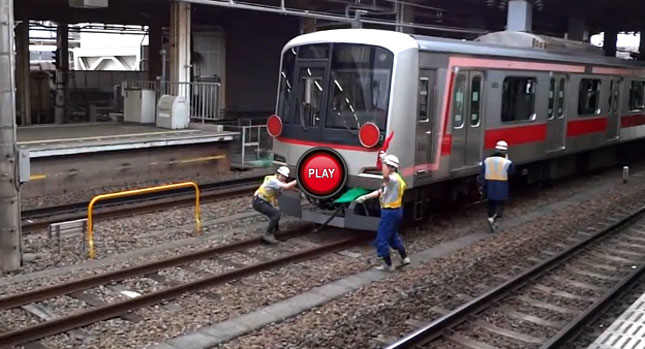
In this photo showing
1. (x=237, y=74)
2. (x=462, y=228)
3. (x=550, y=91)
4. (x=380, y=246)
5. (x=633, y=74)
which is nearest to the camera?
(x=380, y=246)

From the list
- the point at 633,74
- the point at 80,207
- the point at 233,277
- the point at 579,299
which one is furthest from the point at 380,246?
the point at 633,74

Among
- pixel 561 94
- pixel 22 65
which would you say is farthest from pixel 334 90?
pixel 22 65

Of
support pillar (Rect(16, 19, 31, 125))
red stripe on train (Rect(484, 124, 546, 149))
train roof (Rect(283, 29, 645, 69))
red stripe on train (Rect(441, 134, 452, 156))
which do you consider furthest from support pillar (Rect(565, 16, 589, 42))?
support pillar (Rect(16, 19, 31, 125))

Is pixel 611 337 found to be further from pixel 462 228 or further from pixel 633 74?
pixel 633 74

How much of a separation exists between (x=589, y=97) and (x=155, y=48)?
17.3m

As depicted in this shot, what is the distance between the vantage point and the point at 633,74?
19469 millimetres

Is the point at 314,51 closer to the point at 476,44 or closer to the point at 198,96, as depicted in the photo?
the point at 476,44

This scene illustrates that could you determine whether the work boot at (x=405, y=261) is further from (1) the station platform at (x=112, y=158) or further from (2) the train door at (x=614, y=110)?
(2) the train door at (x=614, y=110)

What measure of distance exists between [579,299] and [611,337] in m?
1.52

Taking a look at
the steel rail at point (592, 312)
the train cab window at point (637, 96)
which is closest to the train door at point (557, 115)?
the train cab window at point (637, 96)

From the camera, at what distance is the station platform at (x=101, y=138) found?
45.3 ft

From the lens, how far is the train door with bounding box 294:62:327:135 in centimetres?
1064

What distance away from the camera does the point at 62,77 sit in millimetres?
30656
